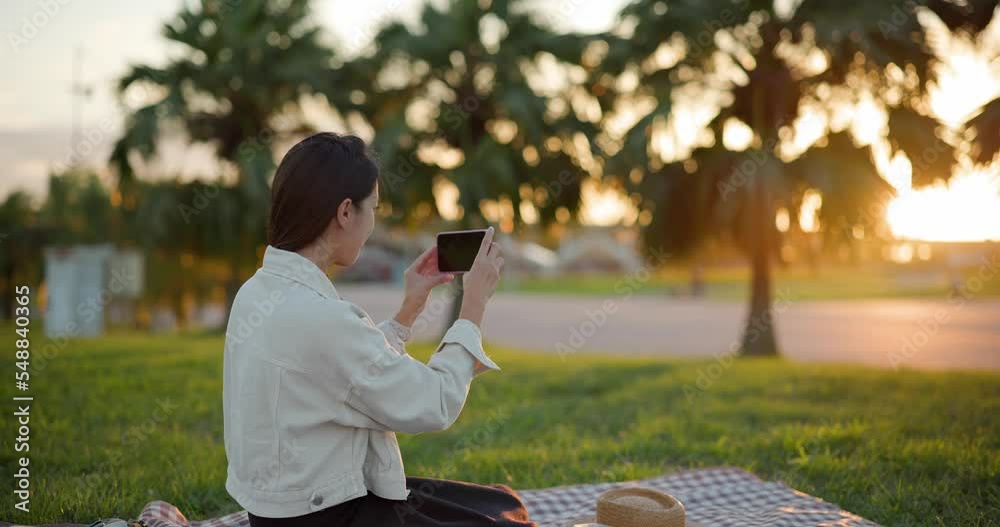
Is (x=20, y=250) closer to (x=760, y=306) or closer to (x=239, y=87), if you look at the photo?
(x=239, y=87)

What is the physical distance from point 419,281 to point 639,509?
1.27 metres

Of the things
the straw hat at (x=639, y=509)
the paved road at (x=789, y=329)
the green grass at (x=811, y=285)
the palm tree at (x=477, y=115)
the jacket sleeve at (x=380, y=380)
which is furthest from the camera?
the green grass at (x=811, y=285)

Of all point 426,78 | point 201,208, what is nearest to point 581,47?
point 426,78

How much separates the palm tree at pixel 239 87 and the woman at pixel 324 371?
1209cm

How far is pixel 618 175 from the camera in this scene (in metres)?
10.2

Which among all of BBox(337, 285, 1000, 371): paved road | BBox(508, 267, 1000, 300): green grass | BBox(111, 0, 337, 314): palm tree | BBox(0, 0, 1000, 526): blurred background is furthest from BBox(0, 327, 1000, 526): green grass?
BBox(508, 267, 1000, 300): green grass

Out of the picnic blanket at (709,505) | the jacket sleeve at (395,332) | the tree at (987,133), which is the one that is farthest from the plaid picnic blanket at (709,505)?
the tree at (987,133)

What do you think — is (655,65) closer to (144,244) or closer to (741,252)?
(741,252)

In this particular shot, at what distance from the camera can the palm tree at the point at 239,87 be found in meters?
13.8

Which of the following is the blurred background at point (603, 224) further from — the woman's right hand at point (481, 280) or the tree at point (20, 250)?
the tree at point (20, 250)

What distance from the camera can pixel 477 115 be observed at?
13.3m

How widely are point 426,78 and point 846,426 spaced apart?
32.0 feet

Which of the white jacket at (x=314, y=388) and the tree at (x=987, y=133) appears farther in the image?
the tree at (x=987, y=133)

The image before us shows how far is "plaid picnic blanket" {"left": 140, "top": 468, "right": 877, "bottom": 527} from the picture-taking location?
3572 millimetres
